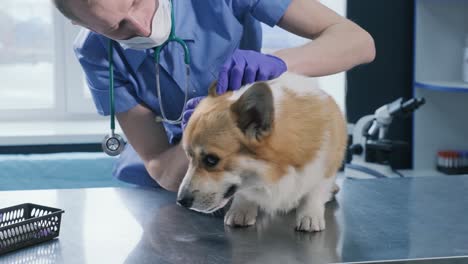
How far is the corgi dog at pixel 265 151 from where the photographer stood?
1177mm

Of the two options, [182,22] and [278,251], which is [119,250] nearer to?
[278,251]

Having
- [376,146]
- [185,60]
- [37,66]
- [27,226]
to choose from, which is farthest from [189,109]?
[37,66]

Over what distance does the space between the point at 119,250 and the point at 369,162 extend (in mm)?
1847

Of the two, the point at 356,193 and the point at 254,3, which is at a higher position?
the point at 254,3

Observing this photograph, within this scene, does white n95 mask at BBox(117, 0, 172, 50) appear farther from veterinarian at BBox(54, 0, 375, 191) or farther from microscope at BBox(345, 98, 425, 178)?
microscope at BBox(345, 98, 425, 178)

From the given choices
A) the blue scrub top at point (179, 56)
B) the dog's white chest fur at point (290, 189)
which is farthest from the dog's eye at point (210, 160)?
the blue scrub top at point (179, 56)

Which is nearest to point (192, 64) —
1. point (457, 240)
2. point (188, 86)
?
point (188, 86)

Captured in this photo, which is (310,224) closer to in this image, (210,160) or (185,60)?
(210,160)

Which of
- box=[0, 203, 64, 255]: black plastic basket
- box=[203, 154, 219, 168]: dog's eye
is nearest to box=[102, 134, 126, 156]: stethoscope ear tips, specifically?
box=[0, 203, 64, 255]: black plastic basket

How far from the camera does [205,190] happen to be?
119 cm

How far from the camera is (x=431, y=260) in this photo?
3.63ft

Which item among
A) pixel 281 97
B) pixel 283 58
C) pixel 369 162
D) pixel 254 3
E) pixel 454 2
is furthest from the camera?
pixel 454 2

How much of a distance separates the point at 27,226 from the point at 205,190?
29cm

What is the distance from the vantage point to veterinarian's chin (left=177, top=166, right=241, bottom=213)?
1190 millimetres
